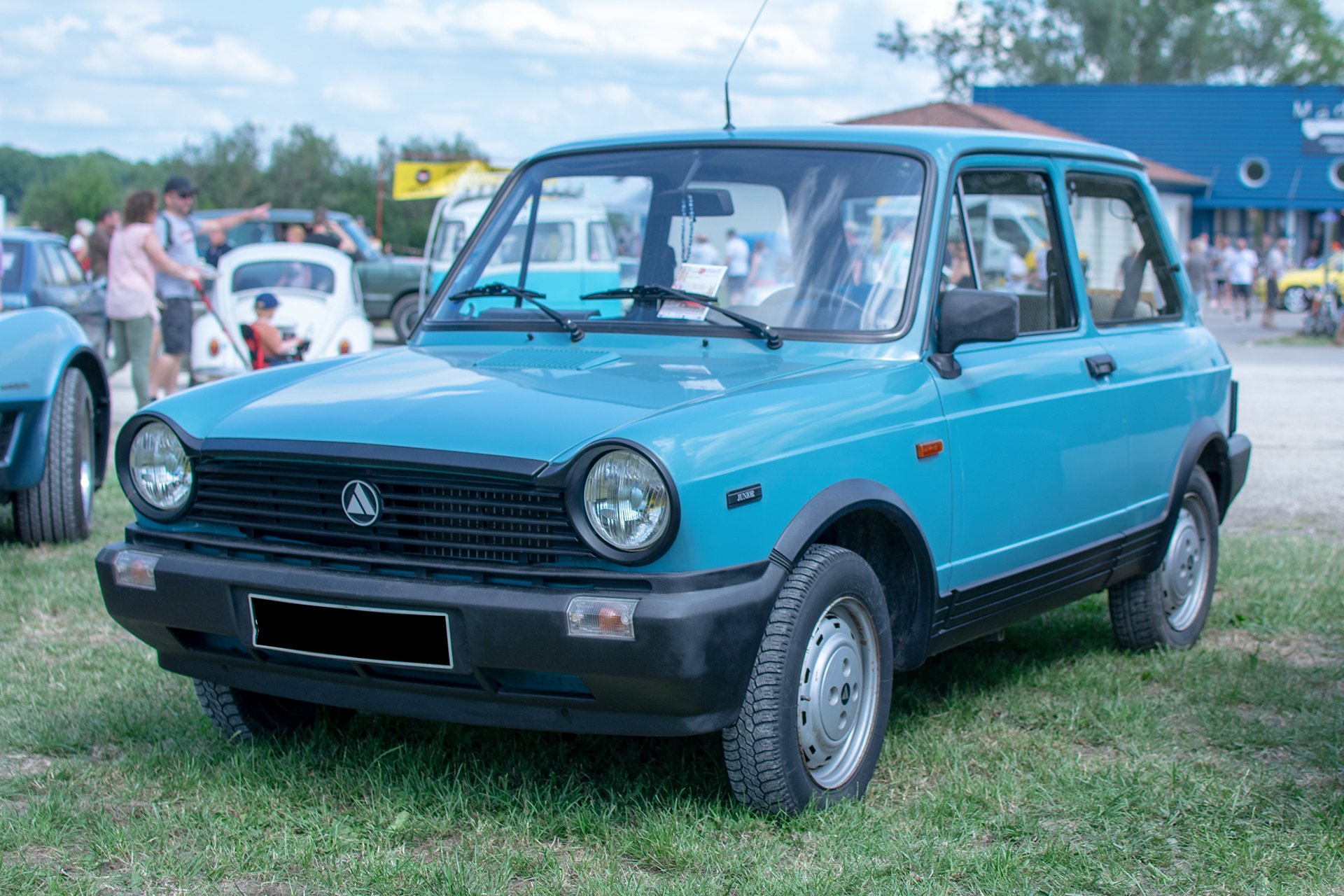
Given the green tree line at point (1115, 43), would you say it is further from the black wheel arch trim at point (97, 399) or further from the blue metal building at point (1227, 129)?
the black wheel arch trim at point (97, 399)

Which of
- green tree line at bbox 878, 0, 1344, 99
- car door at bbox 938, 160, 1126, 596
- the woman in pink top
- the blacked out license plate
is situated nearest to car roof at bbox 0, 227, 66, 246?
the woman in pink top

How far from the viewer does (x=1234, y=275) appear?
99.6 ft

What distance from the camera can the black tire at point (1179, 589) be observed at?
4.98 meters

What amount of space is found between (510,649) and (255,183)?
80900 mm

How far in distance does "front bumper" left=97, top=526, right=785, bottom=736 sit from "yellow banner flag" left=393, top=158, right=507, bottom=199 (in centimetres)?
1875

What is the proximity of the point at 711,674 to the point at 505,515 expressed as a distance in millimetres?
567

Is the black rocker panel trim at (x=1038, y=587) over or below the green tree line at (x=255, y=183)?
below

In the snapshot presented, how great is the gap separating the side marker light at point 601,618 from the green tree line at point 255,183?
69.7 metres

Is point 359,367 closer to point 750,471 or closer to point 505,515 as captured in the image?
point 505,515

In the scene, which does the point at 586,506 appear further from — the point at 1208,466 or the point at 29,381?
the point at 29,381

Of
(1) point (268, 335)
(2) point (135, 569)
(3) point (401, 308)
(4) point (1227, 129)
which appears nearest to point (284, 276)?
(1) point (268, 335)

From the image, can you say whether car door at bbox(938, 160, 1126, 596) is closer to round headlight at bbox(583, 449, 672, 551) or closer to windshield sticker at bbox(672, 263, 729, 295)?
windshield sticker at bbox(672, 263, 729, 295)

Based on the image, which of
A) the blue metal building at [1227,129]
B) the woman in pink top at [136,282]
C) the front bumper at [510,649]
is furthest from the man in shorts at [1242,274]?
the front bumper at [510,649]

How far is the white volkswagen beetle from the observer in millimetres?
13156
